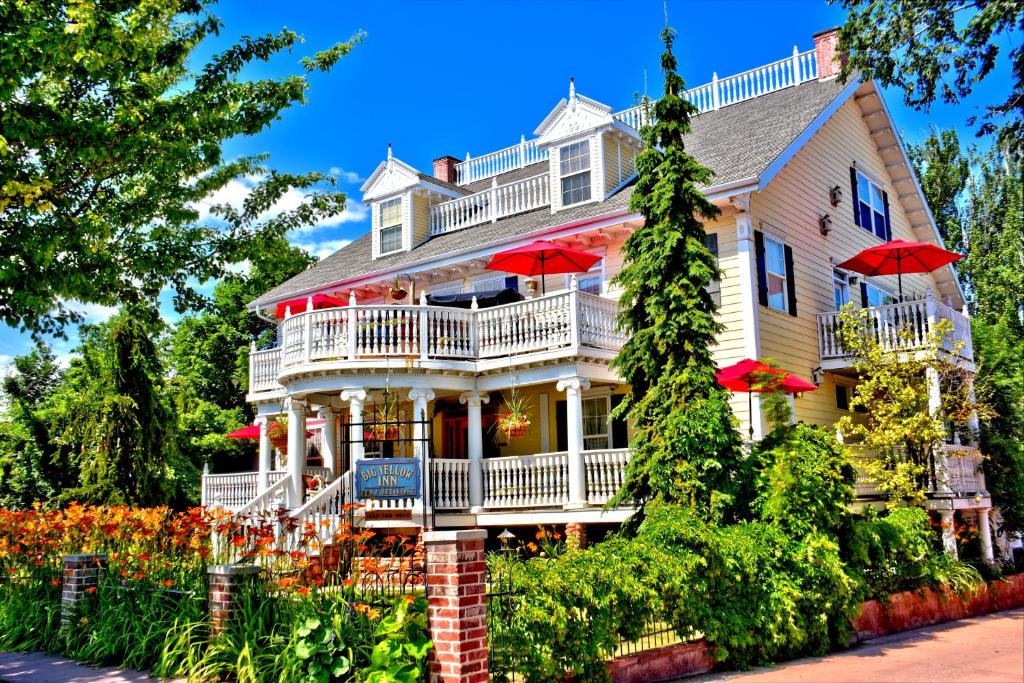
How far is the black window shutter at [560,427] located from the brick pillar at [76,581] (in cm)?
1113

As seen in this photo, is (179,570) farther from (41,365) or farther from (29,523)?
(41,365)

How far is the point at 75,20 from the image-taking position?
1110 cm

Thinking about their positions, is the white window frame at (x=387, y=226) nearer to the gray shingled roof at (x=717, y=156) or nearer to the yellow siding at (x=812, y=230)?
the gray shingled roof at (x=717, y=156)

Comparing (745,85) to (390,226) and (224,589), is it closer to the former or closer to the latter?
(390,226)

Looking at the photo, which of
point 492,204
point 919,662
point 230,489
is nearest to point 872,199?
point 492,204

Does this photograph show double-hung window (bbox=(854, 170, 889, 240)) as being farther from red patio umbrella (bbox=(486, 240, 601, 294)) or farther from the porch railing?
the porch railing

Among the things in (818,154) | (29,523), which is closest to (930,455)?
(818,154)

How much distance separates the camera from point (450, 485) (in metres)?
18.2

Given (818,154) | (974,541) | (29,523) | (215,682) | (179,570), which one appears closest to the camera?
(215,682)

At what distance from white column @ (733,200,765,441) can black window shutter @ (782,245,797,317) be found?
1699 mm

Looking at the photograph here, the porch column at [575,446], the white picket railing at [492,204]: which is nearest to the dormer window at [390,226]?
the white picket railing at [492,204]

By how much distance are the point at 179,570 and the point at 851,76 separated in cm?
1911

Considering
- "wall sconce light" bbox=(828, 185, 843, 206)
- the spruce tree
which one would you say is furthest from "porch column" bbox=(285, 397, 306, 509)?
"wall sconce light" bbox=(828, 185, 843, 206)

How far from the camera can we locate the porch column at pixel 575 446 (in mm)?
17016
